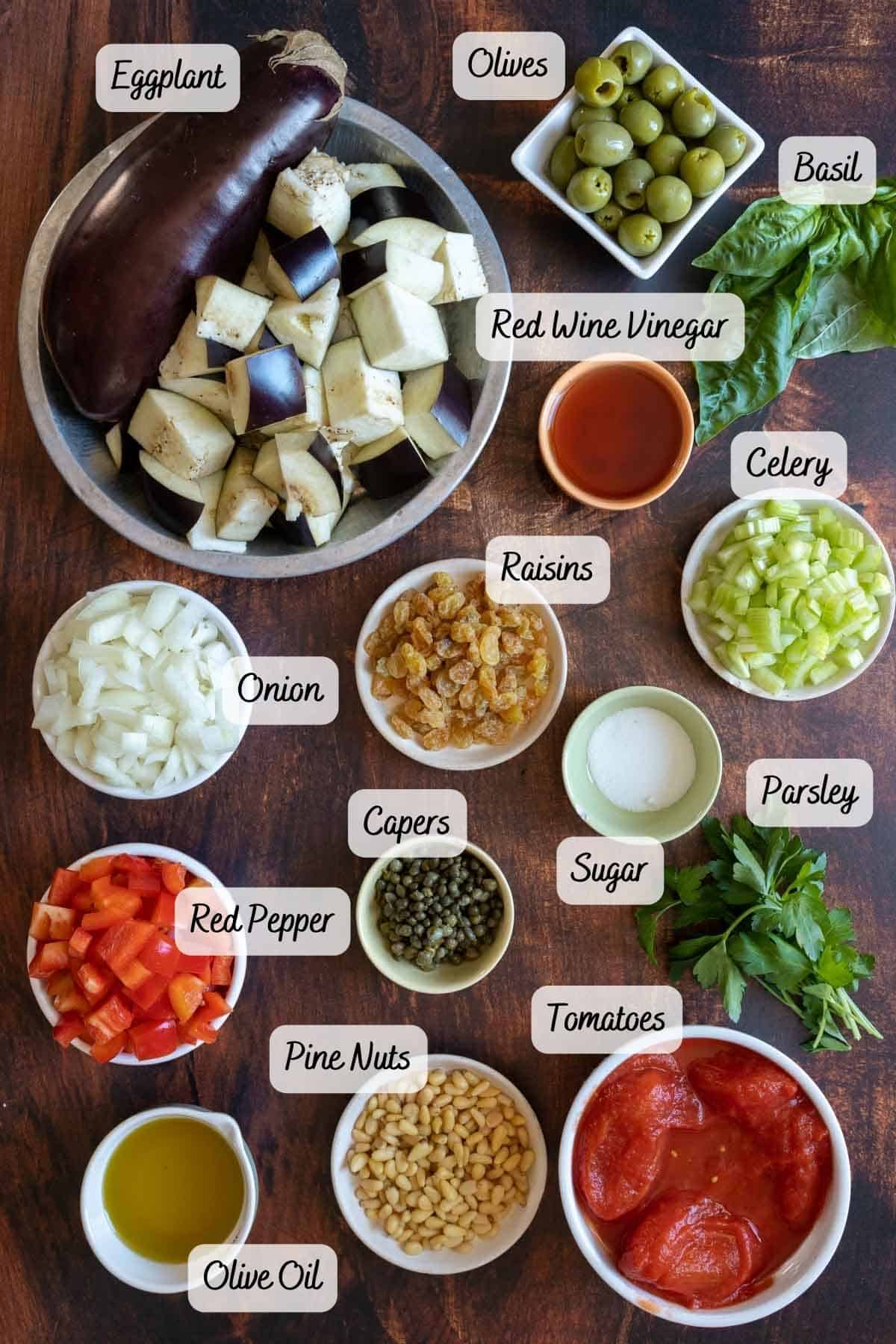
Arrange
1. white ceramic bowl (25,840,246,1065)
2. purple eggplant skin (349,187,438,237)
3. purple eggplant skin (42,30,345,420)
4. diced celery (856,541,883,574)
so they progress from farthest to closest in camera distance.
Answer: diced celery (856,541,883,574) → white ceramic bowl (25,840,246,1065) → purple eggplant skin (349,187,438,237) → purple eggplant skin (42,30,345,420)

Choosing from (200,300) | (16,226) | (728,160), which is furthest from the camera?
(16,226)

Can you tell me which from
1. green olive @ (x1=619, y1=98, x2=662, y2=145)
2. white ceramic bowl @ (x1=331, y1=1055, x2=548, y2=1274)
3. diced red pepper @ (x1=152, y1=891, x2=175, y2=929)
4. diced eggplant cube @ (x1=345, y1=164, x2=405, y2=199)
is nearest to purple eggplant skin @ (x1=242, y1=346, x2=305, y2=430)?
diced eggplant cube @ (x1=345, y1=164, x2=405, y2=199)

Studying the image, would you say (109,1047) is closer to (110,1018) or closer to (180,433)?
(110,1018)

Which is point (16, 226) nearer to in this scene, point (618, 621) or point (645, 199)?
point (645, 199)

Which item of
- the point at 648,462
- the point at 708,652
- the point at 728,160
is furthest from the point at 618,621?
the point at 728,160

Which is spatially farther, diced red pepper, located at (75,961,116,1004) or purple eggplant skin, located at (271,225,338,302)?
diced red pepper, located at (75,961,116,1004)

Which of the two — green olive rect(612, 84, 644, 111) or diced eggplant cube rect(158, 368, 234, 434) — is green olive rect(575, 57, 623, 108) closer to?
green olive rect(612, 84, 644, 111)

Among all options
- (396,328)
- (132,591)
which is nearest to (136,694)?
(132,591)
